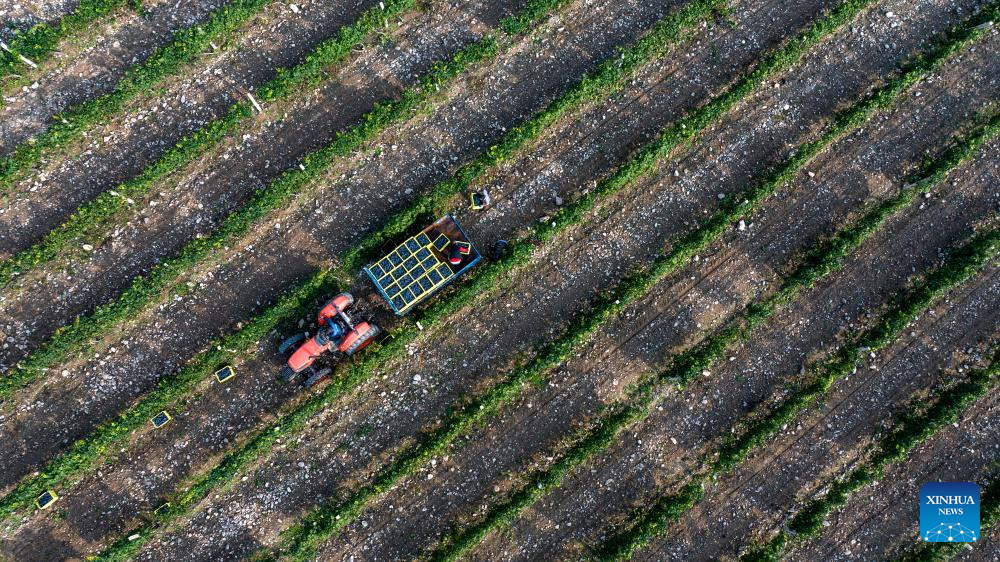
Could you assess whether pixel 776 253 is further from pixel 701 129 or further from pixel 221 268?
pixel 221 268

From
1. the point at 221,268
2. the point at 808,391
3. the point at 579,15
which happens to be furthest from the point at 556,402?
the point at 579,15

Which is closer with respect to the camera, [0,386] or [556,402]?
[0,386]

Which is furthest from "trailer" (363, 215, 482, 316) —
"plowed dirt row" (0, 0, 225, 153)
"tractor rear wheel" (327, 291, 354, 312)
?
"plowed dirt row" (0, 0, 225, 153)

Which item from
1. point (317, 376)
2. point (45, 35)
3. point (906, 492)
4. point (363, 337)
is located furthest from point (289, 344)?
point (906, 492)

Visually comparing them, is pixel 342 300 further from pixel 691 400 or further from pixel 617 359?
pixel 691 400

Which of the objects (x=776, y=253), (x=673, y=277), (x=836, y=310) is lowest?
(x=836, y=310)

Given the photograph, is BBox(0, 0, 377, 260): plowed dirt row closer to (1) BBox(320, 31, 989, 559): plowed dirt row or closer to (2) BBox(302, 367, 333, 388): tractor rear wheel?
(2) BBox(302, 367, 333, 388): tractor rear wheel

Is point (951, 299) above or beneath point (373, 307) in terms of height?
beneath
